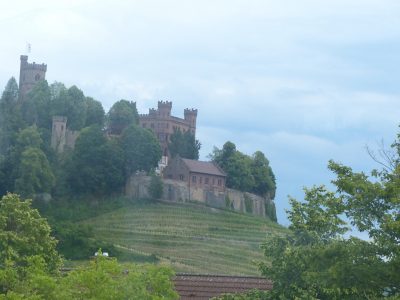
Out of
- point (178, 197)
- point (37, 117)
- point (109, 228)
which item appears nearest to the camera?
point (109, 228)

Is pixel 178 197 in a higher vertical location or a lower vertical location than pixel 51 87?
lower

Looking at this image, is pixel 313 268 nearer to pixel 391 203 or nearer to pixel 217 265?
pixel 391 203

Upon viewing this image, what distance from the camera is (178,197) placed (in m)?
104

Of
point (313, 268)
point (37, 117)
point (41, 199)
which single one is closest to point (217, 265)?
point (41, 199)

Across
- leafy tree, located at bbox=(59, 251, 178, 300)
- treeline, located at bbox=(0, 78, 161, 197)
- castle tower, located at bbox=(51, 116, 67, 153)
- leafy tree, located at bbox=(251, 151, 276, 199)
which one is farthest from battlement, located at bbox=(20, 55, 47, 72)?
leafy tree, located at bbox=(59, 251, 178, 300)

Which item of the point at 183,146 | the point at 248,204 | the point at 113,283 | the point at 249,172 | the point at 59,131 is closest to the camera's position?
the point at 113,283

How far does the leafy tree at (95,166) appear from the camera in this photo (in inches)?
3920

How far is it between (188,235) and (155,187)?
37.9 ft

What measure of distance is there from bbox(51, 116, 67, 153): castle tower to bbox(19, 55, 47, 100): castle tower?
1575cm

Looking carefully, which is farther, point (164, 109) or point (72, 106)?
point (164, 109)

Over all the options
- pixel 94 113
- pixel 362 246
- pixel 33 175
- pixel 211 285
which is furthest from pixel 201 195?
pixel 362 246

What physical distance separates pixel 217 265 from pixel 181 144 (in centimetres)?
4362

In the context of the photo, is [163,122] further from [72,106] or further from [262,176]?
[262,176]

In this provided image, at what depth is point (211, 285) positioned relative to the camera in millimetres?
40500
